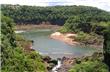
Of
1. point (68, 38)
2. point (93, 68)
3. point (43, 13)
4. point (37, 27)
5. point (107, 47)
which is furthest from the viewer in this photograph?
point (43, 13)

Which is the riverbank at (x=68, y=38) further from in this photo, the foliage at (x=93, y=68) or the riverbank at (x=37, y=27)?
the foliage at (x=93, y=68)

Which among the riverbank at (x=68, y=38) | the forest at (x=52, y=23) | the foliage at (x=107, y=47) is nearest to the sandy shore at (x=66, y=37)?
the riverbank at (x=68, y=38)

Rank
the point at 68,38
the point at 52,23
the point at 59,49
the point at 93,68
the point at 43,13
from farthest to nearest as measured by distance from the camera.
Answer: the point at 43,13, the point at 52,23, the point at 68,38, the point at 59,49, the point at 93,68

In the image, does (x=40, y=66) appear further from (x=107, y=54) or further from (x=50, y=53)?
(x=50, y=53)

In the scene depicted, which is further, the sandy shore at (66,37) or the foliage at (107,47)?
the sandy shore at (66,37)

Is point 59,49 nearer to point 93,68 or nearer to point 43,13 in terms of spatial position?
point 93,68

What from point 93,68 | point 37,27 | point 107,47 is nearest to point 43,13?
point 37,27

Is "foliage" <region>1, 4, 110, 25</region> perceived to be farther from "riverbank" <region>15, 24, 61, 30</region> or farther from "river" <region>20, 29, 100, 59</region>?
"river" <region>20, 29, 100, 59</region>

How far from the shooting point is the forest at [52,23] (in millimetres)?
28531

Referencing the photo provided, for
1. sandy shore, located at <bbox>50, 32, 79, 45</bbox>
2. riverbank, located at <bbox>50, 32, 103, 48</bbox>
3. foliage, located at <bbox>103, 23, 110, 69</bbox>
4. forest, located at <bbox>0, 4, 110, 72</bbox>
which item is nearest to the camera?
forest, located at <bbox>0, 4, 110, 72</bbox>

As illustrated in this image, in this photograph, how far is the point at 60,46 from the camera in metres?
56.8

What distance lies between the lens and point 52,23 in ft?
299

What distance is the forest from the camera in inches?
1123

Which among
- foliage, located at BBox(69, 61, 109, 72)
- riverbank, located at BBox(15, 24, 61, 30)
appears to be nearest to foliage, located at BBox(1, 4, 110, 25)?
riverbank, located at BBox(15, 24, 61, 30)
